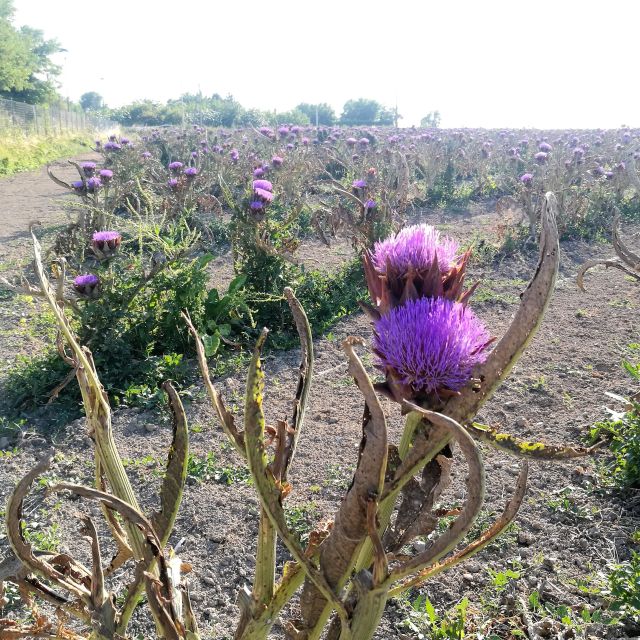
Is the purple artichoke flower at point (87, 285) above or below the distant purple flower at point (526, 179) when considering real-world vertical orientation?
below

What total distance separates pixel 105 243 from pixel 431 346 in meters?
2.75

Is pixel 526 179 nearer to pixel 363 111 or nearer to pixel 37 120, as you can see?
pixel 37 120

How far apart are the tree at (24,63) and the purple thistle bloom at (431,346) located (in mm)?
29355

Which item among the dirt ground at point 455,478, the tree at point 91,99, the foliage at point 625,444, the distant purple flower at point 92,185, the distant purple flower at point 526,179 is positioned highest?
the tree at point 91,99

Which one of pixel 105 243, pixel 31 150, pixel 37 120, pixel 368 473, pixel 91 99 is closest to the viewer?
pixel 368 473

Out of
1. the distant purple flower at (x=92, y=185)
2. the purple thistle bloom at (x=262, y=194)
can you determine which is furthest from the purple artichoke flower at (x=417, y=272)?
the distant purple flower at (x=92, y=185)

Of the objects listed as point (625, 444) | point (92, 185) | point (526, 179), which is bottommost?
point (625, 444)

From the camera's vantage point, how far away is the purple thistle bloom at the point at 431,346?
713 mm

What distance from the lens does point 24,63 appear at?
2736cm

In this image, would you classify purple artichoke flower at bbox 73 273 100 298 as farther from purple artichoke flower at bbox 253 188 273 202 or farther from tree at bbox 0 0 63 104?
tree at bbox 0 0 63 104

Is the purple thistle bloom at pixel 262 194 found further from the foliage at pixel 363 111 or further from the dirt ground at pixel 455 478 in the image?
the foliage at pixel 363 111

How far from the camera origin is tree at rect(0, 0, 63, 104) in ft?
83.5

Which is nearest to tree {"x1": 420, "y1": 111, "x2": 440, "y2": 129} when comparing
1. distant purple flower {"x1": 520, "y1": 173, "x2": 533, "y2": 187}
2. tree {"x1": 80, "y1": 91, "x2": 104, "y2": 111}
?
distant purple flower {"x1": 520, "y1": 173, "x2": 533, "y2": 187}

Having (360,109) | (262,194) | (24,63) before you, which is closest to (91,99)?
(360,109)
